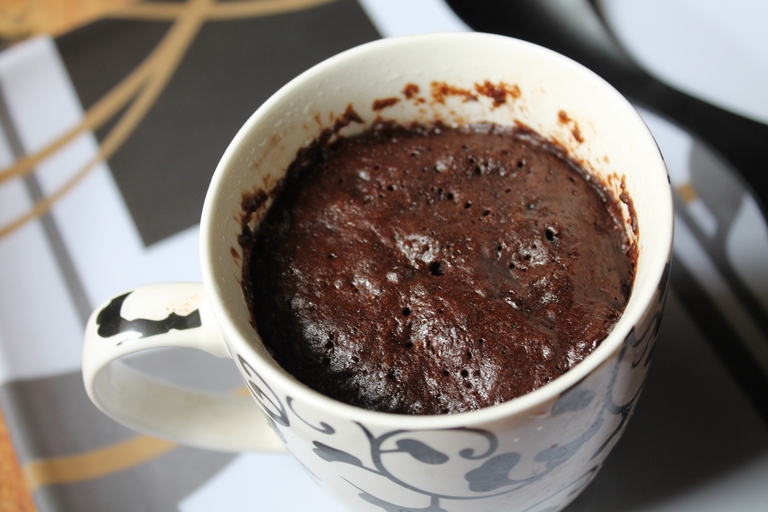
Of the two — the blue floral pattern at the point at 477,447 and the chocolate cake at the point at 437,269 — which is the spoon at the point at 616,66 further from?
the blue floral pattern at the point at 477,447

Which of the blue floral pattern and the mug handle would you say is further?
the mug handle

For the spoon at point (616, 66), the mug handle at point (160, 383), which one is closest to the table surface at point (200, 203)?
the spoon at point (616, 66)

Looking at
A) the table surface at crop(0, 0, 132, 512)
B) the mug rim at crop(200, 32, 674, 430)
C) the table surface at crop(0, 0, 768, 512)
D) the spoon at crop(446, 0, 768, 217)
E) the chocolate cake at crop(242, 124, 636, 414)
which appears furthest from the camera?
the table surface at crop(0, 0, 132, 512)

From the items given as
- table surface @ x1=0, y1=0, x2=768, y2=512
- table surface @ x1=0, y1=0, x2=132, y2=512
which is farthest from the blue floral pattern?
table surface @ x1=0, y1=0, x2=132, y2=512

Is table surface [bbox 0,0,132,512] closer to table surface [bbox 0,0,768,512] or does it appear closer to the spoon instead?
table surface [bbox 0,0,768,512]

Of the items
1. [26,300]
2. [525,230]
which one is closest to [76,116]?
[26,300]

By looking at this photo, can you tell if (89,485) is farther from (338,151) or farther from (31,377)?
(338,151)

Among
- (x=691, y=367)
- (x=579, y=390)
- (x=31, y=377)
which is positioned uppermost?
(x=579, y=390)

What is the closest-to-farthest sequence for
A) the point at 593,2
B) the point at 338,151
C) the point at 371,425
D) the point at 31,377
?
1. the point at 371,425
2. the point at 338,151
3. the point at 31,377
4. the point at 593,2

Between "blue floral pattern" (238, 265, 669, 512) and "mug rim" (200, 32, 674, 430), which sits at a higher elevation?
"mug rim" (200, 32, 674, 430)
